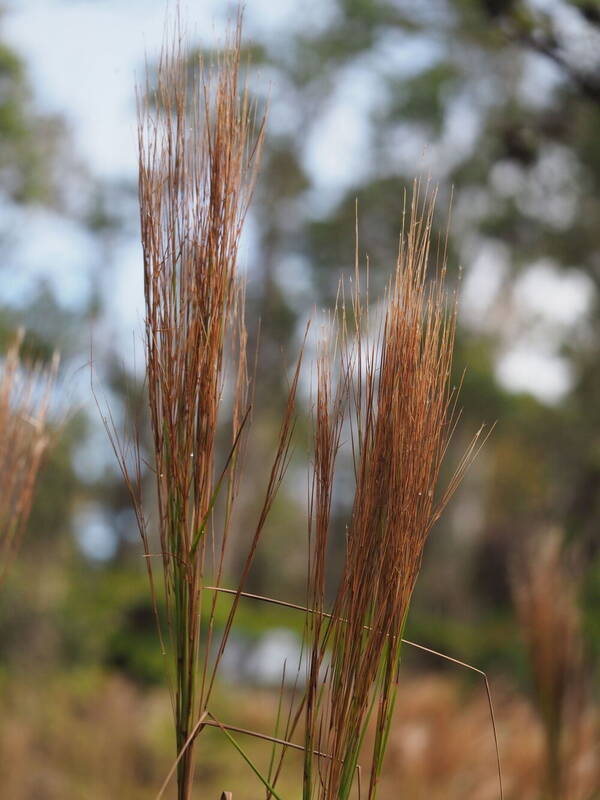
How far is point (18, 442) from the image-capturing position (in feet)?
5.42

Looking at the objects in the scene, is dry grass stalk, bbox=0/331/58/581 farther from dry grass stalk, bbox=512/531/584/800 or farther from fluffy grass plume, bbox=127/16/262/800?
dry grass stalk, bbox=512/531/584/800

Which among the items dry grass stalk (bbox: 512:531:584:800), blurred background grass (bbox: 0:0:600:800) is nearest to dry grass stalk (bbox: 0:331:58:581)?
blurred background grass (bbox: 0:0:600:800)

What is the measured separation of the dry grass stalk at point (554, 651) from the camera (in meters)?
2.49

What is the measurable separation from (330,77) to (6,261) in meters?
5.45

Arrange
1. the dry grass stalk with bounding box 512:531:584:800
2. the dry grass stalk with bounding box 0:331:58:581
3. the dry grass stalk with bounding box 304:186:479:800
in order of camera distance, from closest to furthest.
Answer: the dry grass stalk with bounding box 304:186:479:800, the dry grass stalk with bounding box 0:331:58:581, the dry grass stalk with bounding box 512:531:584:800

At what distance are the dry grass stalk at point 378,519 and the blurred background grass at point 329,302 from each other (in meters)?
0.76

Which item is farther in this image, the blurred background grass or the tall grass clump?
the blurred background grass

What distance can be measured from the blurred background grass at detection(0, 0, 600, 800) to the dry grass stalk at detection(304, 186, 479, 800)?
2.50ft

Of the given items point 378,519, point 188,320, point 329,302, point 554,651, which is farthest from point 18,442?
point 329,302

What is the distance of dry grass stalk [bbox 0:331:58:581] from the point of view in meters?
1.62

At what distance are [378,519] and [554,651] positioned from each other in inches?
64.8

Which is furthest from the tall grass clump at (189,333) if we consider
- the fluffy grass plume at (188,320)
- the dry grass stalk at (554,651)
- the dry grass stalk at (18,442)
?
the dry grass stalk at (554,651)

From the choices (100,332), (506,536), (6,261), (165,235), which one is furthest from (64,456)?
(506,536)

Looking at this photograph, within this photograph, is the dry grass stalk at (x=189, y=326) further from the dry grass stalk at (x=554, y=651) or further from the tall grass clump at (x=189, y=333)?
the dry grass stalk at (x=554, y=651)
